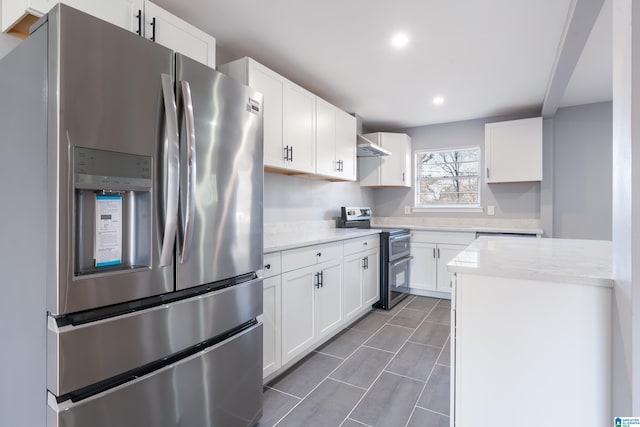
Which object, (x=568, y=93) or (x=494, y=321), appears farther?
(x=568, y=93)

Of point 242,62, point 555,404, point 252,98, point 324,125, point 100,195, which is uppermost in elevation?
point 242,62

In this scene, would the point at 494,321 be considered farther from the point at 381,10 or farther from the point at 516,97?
the point at 516,97

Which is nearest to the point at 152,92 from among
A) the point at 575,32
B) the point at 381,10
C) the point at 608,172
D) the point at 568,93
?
the point at 381,10

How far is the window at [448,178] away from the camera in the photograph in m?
4.59

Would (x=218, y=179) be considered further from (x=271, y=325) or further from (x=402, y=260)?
(x=402, y=260)

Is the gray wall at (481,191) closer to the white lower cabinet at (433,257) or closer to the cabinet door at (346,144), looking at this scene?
the white lower cabinet at (433,257)

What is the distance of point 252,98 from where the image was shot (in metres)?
1.66

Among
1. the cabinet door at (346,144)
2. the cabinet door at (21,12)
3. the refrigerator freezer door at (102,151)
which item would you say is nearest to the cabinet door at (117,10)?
the cabinet door at (21,12)

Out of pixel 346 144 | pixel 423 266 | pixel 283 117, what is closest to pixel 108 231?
pixel 283 117

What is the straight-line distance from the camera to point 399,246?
3992mm

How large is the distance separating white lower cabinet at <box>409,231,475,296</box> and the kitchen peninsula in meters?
2.73

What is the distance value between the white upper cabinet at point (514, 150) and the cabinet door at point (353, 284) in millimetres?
2248

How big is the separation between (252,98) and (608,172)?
436 centimetres

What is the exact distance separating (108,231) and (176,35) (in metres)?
1.30
